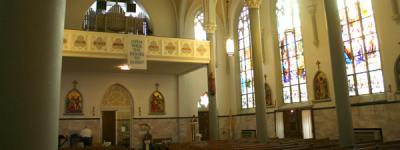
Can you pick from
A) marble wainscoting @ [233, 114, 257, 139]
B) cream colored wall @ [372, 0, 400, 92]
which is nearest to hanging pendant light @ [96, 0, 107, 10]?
marble wainscoting @ [233, 114, 257, 139]

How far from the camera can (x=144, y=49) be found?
1590 cm

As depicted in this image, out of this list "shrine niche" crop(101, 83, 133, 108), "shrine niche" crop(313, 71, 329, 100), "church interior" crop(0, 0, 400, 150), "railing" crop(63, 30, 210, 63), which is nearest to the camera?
"church interior" crop(0, 0, 400, 150)

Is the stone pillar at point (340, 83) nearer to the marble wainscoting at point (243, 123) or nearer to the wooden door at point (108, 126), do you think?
the marble wainscoting at point (243, 123)

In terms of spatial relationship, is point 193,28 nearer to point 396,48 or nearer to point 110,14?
point 110,14

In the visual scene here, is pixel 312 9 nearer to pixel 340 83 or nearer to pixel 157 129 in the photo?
pixel 340 83

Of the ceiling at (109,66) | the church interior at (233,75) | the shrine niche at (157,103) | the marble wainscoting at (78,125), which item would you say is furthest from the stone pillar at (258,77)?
the marble wainscoting at (78,125)

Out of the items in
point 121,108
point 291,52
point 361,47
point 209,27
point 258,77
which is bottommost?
point 121,108

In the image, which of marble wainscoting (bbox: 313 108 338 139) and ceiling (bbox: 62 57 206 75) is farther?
ceiling (bbox: 62 57 206 75)

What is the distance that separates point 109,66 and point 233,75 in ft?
27.0

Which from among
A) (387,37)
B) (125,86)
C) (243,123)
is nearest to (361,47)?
(387,37)

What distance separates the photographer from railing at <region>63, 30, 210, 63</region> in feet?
49.6

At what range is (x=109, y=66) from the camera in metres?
18.3

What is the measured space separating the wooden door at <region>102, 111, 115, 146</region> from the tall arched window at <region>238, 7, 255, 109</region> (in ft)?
27.2

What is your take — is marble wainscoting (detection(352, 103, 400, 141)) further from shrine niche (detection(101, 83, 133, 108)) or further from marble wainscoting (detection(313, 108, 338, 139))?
shrine niche (detection(101, 83, 133, 108))
